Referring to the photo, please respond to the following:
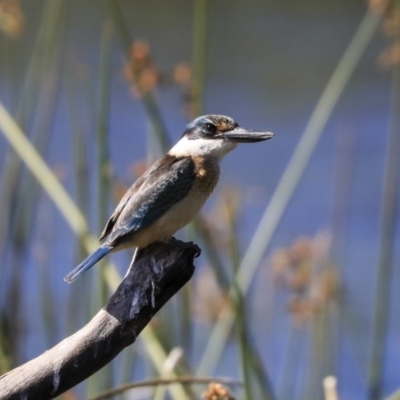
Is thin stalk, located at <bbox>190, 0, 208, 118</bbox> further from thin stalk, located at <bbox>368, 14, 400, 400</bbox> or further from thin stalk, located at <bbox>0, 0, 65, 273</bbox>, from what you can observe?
thin stalk, located at <bbox>368, 14, 400, 400</bbox>

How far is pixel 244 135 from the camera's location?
2857mm

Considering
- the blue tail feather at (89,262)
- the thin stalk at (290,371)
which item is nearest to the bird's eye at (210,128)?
the blue tail feather at (89,262)

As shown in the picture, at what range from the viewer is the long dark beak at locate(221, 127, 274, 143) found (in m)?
2.79

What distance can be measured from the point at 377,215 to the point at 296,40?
12.0 ft

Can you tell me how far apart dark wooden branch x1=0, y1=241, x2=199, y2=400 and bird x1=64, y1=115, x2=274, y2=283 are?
30 centimetres

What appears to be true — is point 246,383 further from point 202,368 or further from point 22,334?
point 22,334

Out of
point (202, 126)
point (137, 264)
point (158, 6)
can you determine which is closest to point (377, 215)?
point (158, 6)

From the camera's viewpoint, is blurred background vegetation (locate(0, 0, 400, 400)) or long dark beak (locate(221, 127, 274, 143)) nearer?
long dark beak (locate(221, 127, 274, 143))

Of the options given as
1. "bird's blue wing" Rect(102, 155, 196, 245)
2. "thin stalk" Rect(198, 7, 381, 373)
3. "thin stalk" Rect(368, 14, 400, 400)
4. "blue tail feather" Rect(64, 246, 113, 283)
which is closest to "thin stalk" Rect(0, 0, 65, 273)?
"bird's blue wing" Rect(102, 155, 196, 245)

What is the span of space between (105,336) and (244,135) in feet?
3.17

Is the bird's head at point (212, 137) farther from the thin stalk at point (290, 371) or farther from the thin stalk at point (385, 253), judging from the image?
the thin stalk at point (290, 371)

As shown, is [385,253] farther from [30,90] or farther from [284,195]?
[30,90]

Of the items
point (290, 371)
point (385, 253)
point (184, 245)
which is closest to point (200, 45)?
point (184, 245)

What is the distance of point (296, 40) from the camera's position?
1134 cm
